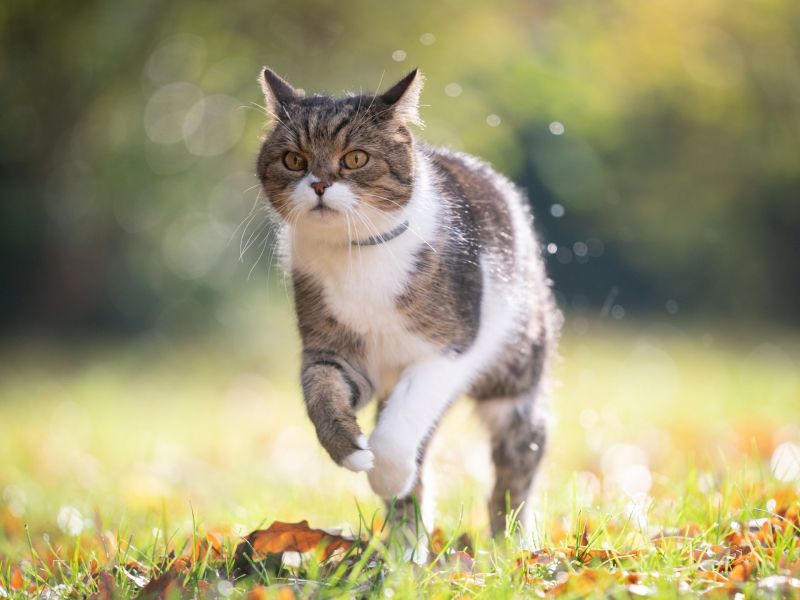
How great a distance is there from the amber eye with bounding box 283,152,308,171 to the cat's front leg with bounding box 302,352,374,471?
493 mm

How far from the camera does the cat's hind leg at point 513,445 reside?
3121 millimetres

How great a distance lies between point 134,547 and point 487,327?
1.14 meters

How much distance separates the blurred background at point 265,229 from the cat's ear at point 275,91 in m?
1.62

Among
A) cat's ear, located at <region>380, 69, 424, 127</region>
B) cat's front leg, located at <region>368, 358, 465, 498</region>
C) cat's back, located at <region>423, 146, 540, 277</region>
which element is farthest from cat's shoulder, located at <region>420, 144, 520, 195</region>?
cat's front leg, located at <region>368, 358, 465, 498</region>

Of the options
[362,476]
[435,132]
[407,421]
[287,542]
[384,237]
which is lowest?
[362,476]

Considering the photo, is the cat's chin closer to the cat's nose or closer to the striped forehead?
the cat's nose

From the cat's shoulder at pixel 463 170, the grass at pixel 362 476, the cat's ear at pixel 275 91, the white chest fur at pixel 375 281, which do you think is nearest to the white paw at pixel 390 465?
the grass at pixel 362 476

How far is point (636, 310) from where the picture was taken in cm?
1079

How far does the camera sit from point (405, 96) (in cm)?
271

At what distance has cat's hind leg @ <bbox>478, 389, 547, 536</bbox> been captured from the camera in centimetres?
312

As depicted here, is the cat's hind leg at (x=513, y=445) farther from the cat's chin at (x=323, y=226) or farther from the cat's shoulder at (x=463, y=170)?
the cat's chin at (x=323, y=226)

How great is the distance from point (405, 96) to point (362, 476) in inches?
75.1

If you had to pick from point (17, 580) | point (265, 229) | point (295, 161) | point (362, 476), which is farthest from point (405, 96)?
point (265, 229)

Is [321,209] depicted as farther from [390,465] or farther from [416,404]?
[390,465]
